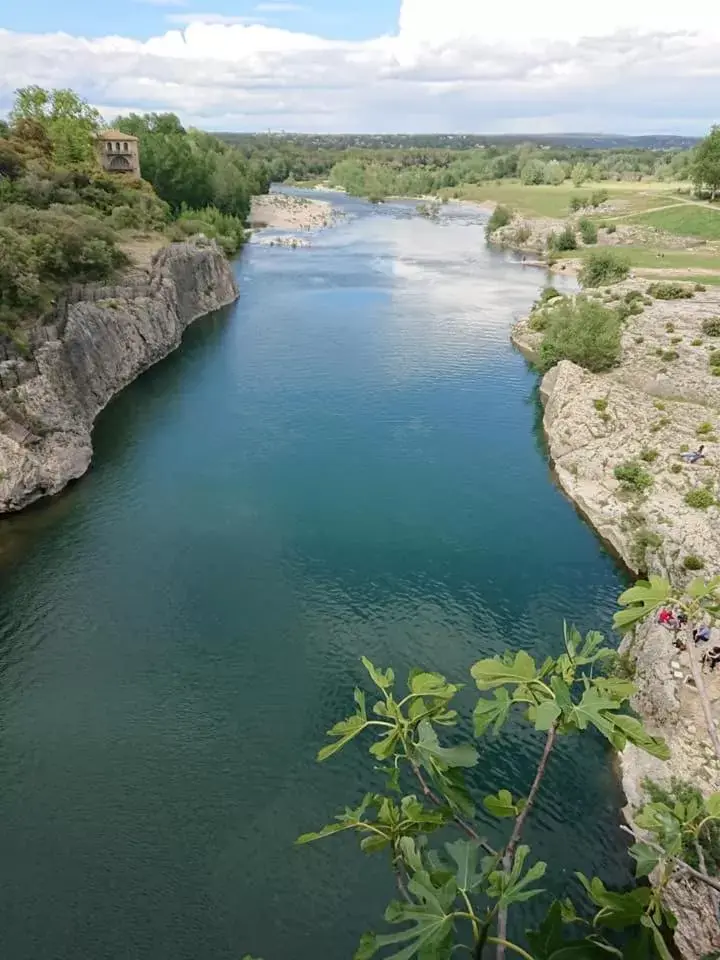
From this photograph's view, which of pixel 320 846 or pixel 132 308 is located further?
pixel 132 308

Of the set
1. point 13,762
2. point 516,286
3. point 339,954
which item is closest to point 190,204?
point 516,286

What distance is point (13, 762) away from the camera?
22109 mm

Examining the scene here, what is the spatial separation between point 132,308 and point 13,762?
139ft

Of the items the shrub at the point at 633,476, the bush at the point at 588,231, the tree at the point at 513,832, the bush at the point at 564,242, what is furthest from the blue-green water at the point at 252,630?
the bush at the point at 588,231

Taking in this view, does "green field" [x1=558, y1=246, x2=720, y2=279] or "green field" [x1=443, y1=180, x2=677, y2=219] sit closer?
"green field" [x1=558, y1=246, x2=720, y2=279]

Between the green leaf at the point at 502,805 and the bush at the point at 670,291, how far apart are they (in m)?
63.8

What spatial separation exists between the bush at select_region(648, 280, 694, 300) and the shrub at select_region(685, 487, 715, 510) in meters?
33.2

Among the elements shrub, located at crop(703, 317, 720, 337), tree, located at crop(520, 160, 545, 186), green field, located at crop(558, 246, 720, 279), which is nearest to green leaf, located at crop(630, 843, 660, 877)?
shrub, located at crop(703, 317, 720, 337)

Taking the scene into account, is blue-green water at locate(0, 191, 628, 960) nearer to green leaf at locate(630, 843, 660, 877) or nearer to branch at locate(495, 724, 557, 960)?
branch at locate(495, 724, 557, 960)

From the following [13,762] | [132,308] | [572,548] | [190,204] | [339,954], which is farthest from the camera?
[190,204]

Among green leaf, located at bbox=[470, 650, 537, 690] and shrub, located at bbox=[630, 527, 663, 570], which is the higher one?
green leaf, located at bbox=[470, 650, 537, 690]

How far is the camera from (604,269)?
74.7 metres

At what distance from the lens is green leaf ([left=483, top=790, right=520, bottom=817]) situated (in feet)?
17.8

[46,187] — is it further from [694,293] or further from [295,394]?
[694,293]
